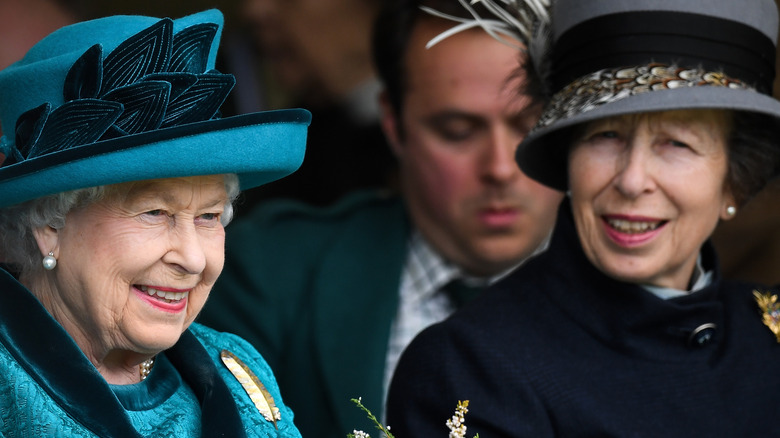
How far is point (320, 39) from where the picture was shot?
553cm

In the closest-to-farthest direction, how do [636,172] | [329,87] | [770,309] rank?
[636,172]
[770,309]
[329,87]

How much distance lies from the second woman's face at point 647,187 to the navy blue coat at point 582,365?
0.08 m

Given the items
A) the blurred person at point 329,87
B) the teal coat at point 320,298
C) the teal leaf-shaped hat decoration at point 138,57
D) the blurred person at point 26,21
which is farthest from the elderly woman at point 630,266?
the blurred person at point 329,87

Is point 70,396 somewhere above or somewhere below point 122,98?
below

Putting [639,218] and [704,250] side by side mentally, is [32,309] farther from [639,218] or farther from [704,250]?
[704,250]

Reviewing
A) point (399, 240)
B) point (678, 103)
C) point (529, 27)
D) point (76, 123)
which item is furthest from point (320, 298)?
point (76, 123)

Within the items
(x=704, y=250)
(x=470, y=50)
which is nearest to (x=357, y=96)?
(x=470, y=50)

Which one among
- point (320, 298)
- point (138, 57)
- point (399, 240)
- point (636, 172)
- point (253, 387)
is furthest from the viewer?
point (399, 240)

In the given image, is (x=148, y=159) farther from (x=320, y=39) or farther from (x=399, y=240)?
(x=320, y=39)

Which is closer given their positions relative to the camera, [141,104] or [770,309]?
[141,104]

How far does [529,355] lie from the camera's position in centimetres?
269

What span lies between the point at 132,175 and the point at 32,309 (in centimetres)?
34

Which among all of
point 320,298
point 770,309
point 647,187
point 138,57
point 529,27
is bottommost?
point 320,298

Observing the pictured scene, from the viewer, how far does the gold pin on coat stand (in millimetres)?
2430
